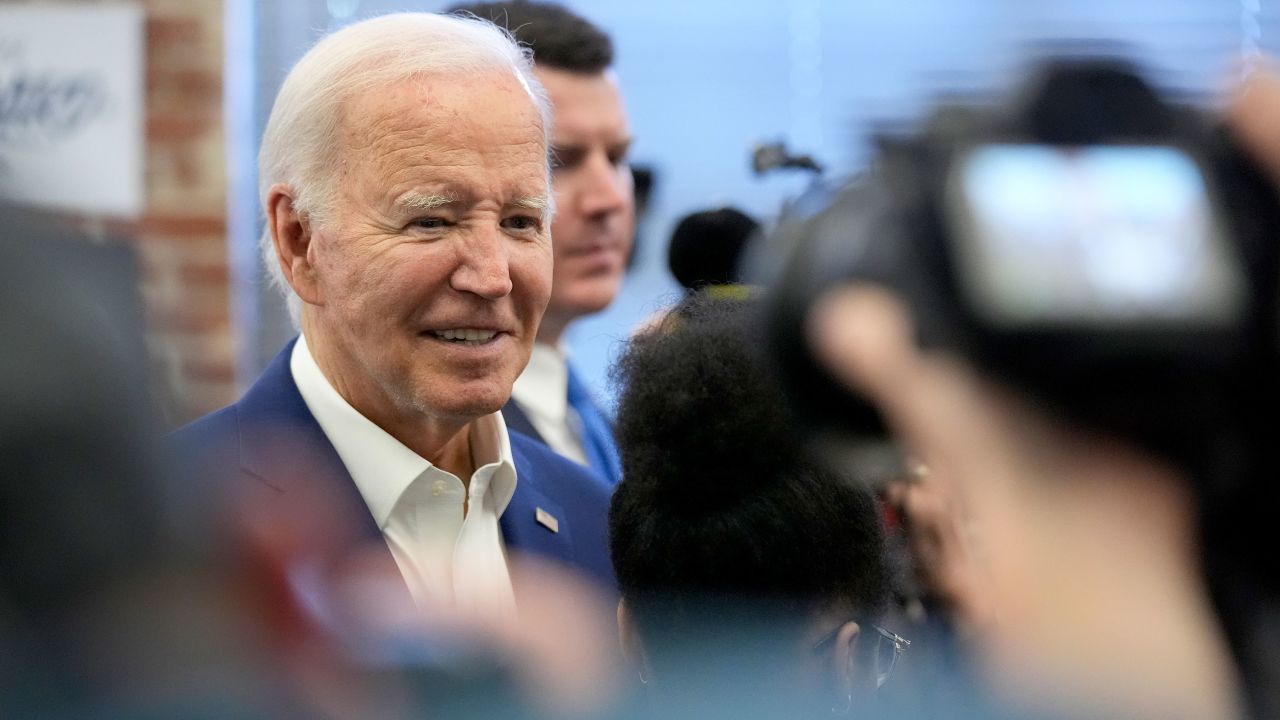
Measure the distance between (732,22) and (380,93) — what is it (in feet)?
9.33

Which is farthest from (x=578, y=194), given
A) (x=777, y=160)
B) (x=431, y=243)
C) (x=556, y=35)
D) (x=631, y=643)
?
(x=631, y=643)

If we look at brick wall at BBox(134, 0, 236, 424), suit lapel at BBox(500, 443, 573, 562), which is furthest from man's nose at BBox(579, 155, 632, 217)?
brick wall at BBox(134, 0, 236, 424)

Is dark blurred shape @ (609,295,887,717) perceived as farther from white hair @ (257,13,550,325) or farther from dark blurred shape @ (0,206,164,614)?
dark blurred shape @ (0,206,164,614)

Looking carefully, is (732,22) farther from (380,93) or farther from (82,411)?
(82,411)

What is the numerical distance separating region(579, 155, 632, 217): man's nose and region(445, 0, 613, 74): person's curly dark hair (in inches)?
6.0

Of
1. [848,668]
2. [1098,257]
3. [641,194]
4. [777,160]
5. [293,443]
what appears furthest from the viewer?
[641,194]

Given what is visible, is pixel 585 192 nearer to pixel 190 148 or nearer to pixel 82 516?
pixel 190 148

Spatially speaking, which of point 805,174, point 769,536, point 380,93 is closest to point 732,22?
point 805,174

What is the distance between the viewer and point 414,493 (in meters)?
1.83

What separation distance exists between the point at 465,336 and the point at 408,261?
0.11 meters

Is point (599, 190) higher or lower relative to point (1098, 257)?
lower

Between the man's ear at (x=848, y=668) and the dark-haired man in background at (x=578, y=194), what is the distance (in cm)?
128

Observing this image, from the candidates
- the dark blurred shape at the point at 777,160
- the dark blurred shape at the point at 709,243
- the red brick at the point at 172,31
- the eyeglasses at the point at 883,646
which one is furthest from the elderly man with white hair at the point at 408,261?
the red brick at the point at 172,31

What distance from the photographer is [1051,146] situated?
0.68 m
